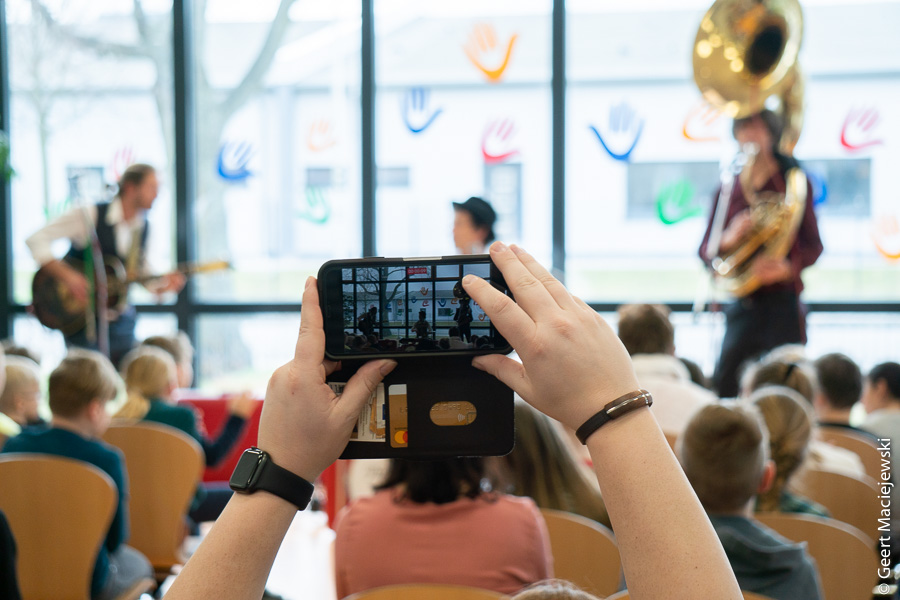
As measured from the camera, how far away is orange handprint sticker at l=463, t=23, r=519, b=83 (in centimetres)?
531

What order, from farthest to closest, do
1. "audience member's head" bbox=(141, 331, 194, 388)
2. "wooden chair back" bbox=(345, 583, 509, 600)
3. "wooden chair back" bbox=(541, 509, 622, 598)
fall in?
"audience member's head" bbox=(141, 331, 194, 388), "wooden chair back" bbox=(541, 509, 622, 598), "wooden chair back" bbox=(345, 583, 509, 600)

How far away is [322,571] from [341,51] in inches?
166

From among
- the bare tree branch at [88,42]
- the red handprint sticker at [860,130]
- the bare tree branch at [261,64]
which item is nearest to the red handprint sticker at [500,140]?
the bare tree branch at [261,64]

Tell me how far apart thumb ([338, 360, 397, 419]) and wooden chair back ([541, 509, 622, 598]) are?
1.08 meters

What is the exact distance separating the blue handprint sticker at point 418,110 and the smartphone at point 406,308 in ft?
15.8

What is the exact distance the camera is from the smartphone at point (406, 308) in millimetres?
719

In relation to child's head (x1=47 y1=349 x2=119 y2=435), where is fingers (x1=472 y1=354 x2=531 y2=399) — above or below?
above

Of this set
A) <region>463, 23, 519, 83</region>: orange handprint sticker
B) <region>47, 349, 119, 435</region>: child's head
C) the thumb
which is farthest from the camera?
<region>463, 23, 519, 83</region>: orange handprint sticker

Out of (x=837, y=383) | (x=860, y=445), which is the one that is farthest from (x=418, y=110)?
(x=860, y=445)

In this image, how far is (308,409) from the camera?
0.66 metres

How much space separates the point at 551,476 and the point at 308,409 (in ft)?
4.40

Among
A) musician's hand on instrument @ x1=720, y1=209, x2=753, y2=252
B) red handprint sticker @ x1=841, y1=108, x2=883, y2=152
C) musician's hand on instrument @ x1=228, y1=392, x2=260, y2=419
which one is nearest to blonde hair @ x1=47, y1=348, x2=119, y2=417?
musician's hand on instrument @ x1=228, y1=392, x2=260, y2=419

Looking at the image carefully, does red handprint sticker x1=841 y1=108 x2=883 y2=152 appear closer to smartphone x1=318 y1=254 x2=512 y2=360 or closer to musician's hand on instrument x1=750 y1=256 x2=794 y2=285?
musician's hand on instrument x1=750 y1=256 x2=794 y2=285

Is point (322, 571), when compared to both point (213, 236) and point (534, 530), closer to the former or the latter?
point (534, 530)
